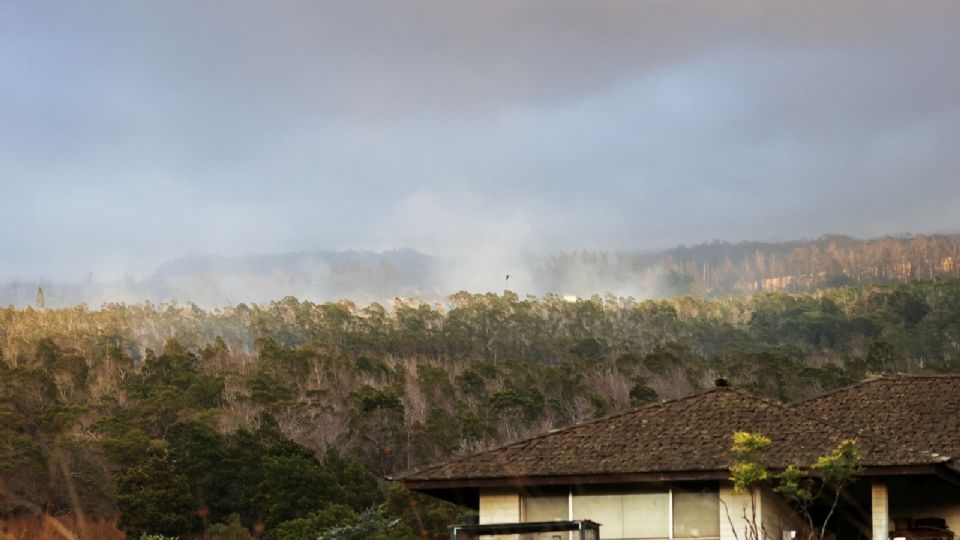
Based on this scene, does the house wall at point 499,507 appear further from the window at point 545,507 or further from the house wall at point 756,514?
the house wall at point 756,514

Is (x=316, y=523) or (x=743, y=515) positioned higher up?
(x=316, y=523)

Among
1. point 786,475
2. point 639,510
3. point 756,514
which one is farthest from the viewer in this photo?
point 639,510

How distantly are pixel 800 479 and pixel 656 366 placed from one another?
255 ft

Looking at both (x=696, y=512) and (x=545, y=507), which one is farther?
(x=545, y=507)

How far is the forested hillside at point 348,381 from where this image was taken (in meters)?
57.2

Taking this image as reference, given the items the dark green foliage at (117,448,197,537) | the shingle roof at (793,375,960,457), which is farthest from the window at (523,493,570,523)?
the dark green foliage at (117,448,197,537)

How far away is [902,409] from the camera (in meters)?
24.9

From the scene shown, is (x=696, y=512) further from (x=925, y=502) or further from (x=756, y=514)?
(x=925, y=502)

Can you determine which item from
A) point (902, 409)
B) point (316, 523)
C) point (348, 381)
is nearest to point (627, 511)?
point (902, 409)

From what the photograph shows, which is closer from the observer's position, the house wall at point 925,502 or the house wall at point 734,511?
the house wall at point 734,511

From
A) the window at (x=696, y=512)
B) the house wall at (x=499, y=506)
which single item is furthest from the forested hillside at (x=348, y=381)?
the window at (x=696, y=512)

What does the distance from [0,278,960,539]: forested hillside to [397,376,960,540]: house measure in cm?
1769

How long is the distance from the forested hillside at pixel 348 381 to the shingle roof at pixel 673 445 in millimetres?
17355

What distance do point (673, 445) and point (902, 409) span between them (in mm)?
4881
